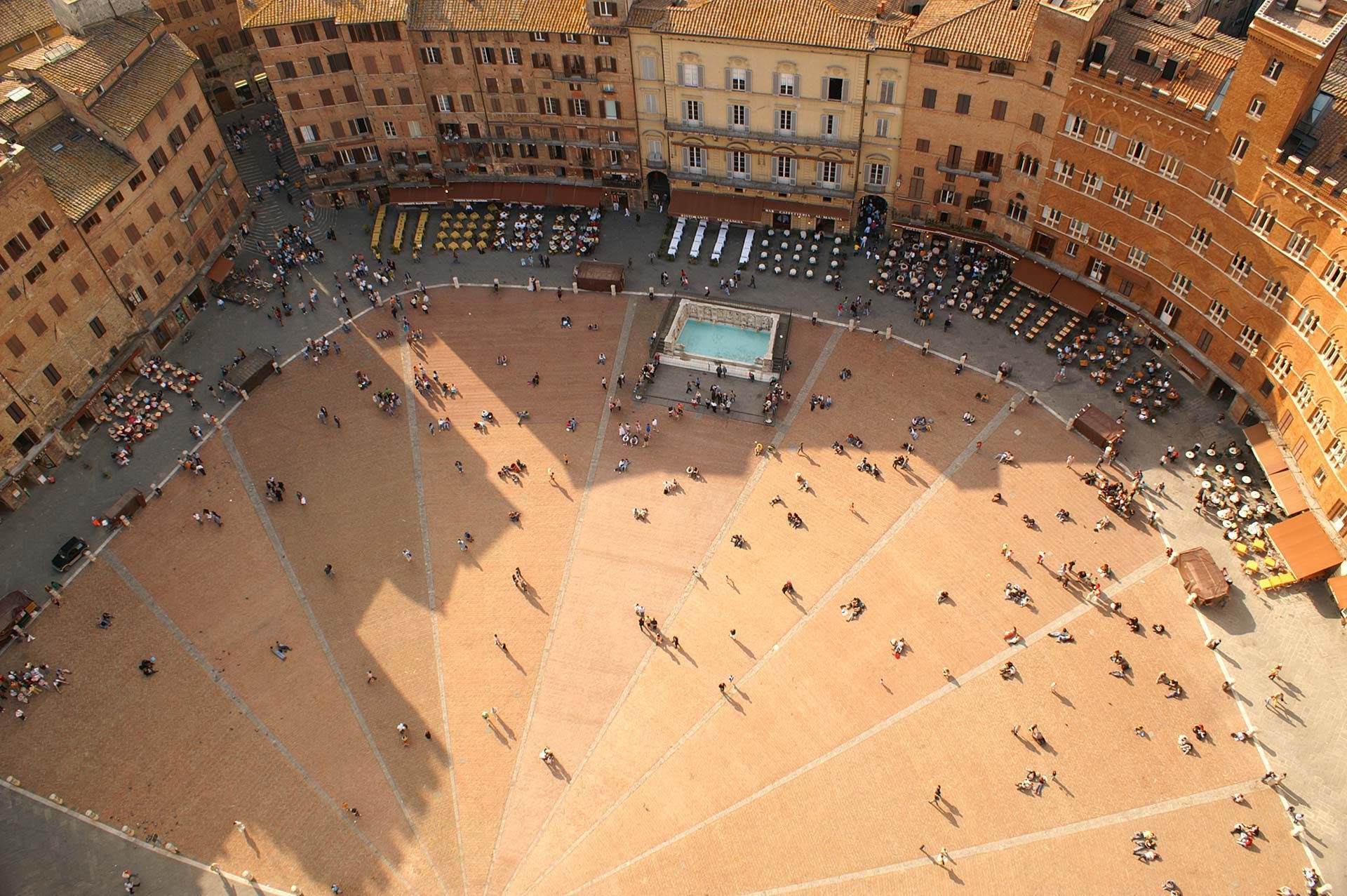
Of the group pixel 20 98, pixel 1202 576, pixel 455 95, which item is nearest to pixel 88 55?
pixel 20 98

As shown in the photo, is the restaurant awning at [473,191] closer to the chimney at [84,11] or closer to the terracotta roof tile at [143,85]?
the terracotta roof tile at [143,85]

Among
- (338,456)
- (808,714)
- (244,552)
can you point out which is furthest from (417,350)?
(808,714)

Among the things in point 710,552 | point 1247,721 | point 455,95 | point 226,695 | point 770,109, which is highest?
point 455,95

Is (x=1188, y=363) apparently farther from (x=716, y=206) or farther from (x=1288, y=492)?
(x=716, y=206)

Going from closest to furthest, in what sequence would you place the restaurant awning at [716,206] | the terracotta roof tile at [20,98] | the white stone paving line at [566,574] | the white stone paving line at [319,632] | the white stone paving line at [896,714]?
the white stone paving line at [896,714] < the white stone paving line at [319,632] < the white stone paving line at [566,574] < the terracotta roof tile at [20,98] < the restaurant awning at [716,206]

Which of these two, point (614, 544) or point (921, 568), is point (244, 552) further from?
point (921, 568)

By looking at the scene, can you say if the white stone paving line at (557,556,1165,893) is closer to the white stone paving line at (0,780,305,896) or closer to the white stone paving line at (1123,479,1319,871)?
the white stone paving line at (1123,479,1319,871)

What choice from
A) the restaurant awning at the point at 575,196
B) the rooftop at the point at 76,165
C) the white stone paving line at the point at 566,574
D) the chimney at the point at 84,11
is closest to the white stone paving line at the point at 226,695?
the white stone paving line at the point at 566,574

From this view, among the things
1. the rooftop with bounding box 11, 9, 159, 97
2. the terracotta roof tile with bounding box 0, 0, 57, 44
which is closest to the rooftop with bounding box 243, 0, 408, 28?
the rooftop with bounding box 11, 9, 159, 97
